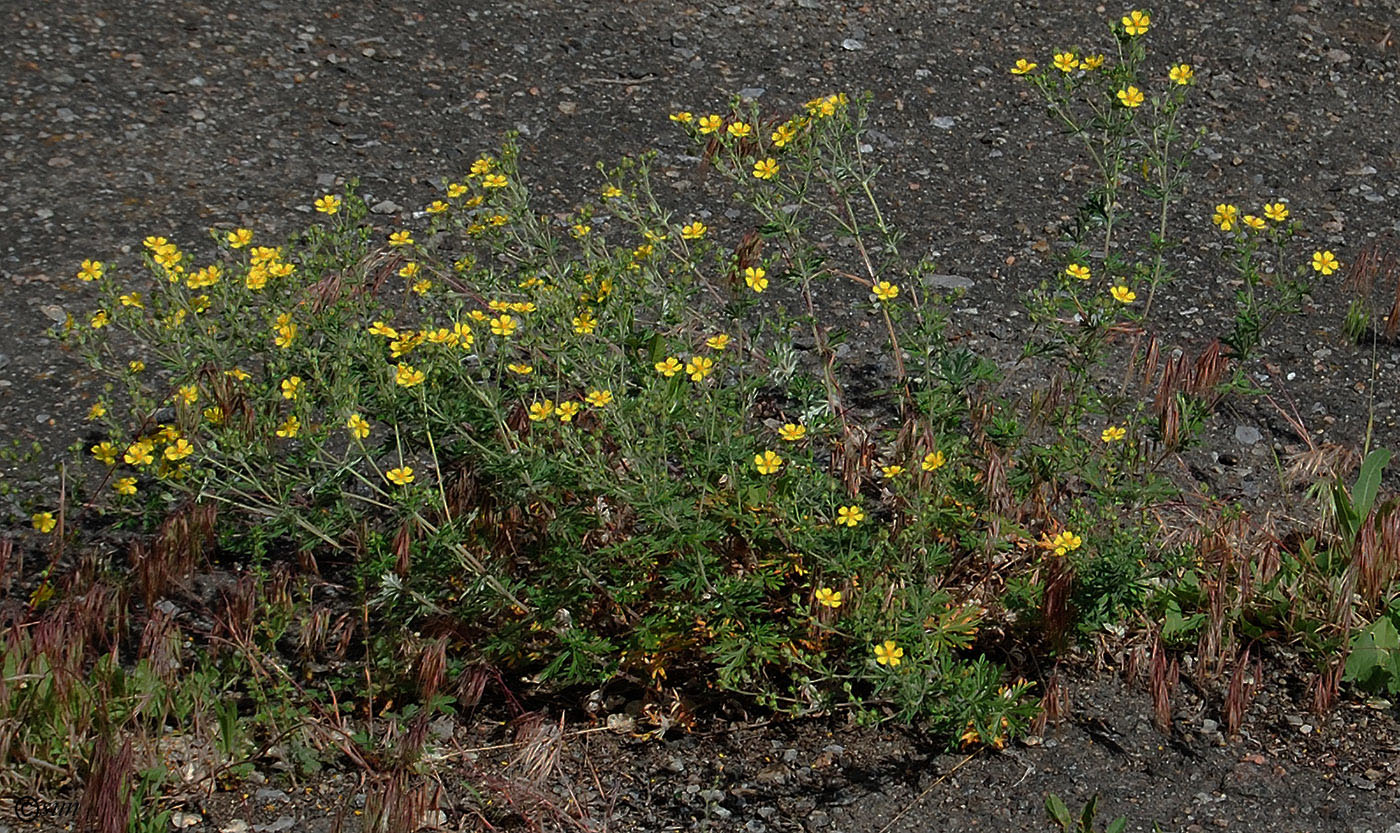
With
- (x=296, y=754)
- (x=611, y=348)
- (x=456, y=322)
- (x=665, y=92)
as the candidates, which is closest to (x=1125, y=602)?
(x=611, y=348)

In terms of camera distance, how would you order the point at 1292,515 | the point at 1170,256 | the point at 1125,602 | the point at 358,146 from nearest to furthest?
the point at 1125,602
the point at 1292,515
the point at 1170,256
the point at 358,146

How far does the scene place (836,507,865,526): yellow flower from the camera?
2.68 metres

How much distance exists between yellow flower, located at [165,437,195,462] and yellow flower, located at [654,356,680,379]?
34.1 inches

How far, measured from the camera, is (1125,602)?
9.27 ft

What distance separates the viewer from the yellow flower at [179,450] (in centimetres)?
253

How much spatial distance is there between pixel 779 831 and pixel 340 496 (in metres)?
1.09

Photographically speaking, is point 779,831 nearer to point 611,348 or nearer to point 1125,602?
point 1125,602

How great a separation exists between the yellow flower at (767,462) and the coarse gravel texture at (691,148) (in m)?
0.67

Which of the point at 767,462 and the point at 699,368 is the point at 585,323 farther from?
the point at 767,462

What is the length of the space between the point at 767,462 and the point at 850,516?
0.21 meters

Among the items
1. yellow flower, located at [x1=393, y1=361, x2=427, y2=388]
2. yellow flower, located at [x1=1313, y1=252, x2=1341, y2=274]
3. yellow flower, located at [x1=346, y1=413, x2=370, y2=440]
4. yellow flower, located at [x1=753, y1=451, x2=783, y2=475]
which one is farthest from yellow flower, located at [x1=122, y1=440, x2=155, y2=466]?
yellow flower, located at [x1=1313, y1=252, x2=1341, y2=274]

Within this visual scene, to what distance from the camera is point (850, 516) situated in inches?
106

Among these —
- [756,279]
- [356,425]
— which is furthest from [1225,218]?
[356,425]

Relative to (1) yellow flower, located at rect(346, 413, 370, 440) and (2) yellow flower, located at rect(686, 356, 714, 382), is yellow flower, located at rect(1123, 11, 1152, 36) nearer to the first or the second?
(2) yellow flower, located at rect(686, 356, 714, 382)
